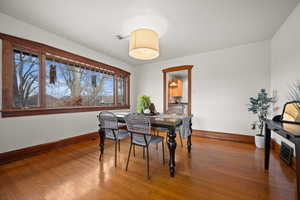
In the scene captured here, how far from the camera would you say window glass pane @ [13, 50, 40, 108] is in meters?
2.17

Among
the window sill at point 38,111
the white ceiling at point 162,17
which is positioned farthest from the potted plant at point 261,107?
the window sill at point 38,111

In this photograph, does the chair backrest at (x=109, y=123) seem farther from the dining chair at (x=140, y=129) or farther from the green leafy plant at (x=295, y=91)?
the green leafy plant at (x=295, y=91)

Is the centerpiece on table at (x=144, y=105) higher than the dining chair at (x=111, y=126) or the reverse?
higher

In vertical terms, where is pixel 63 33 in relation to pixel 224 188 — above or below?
above

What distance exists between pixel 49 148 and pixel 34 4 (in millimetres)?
2594

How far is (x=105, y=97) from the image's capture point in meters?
3.85

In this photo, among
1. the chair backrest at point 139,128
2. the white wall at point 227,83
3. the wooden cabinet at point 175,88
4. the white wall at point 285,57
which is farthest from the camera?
the wooden cabinet at point 175,88

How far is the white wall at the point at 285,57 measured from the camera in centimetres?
187

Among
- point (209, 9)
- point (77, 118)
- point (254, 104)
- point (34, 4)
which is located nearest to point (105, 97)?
point (77, 118)

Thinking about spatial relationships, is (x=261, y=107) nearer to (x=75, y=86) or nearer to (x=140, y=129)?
(x=140, y=129)

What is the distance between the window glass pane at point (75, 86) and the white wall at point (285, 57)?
426cm

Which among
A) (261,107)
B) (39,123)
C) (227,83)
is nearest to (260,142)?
A: (261,107)

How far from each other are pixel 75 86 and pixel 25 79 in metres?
0.93

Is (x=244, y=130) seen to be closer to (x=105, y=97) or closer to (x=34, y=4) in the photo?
(x=105, y=97)
